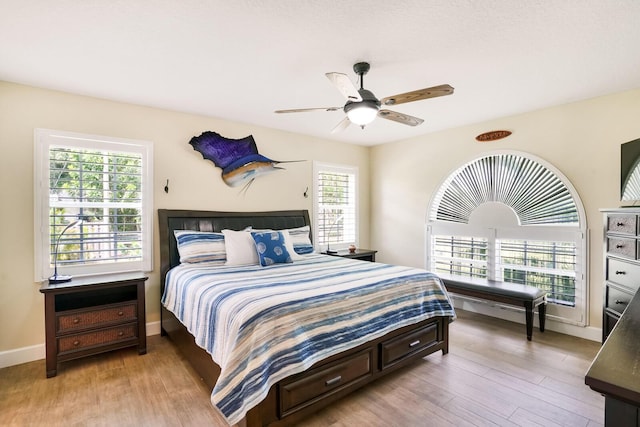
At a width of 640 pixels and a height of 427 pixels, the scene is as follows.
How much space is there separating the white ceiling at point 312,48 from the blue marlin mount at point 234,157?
0.57 metres

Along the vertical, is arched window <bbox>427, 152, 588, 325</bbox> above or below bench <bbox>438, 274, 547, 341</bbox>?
above

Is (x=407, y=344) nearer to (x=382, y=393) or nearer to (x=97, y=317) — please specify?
(x=382, y=393)

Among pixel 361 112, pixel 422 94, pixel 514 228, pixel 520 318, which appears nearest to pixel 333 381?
pixel 361 112

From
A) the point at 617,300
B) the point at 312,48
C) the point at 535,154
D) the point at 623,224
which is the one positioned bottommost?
the point at 617,300

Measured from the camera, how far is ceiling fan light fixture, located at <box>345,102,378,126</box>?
238 cm

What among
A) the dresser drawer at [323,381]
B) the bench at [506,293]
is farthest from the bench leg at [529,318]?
the dresser drawer at [323,381]

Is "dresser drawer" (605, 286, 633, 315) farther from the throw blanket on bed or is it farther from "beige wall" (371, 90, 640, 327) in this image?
the throw blanket on bed

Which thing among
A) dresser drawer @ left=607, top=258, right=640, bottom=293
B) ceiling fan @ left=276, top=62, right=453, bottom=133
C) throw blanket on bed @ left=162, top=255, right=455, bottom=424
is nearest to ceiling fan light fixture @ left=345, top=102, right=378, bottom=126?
ceiling fan @ left=276, top=62, right=453, bottom=133

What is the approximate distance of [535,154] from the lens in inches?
146

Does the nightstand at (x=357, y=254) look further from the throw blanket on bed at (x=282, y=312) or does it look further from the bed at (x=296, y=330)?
the throw blanket on bed at (x=282, y=312)

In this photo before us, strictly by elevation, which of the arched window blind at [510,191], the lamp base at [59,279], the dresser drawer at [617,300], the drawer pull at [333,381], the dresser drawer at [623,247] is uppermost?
the arched window blind at [510,191]

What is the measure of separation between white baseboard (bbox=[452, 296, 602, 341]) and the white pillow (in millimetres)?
2892

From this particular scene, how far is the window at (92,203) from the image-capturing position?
297 cm

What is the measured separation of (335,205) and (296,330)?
11.2 feet
